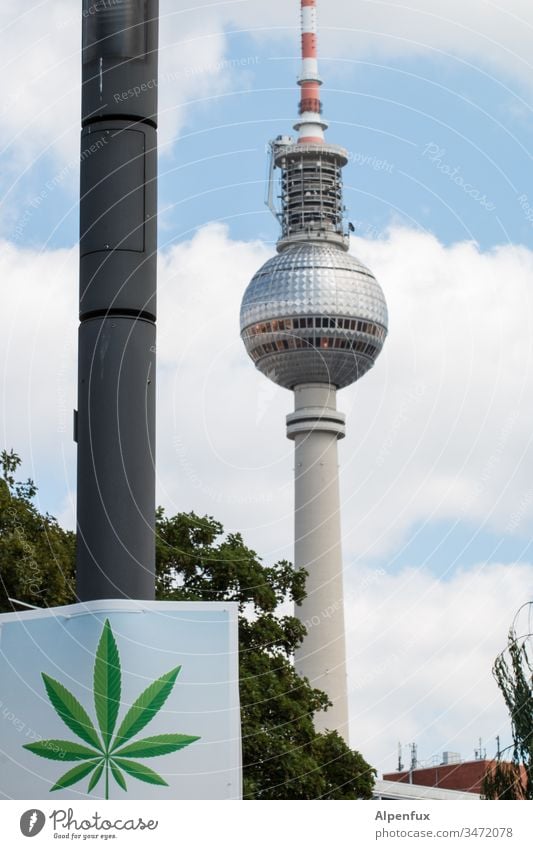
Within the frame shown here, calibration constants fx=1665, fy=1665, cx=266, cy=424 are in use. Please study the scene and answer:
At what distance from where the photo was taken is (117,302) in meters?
23.7

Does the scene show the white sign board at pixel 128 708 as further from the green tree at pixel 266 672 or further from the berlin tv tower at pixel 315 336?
the berlin tv tower at pixel 315 336

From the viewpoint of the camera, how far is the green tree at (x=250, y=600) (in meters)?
44.7

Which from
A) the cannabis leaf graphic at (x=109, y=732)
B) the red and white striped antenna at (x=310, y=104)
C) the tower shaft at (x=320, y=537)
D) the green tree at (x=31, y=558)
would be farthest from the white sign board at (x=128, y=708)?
the red and white striped antenna at (x=310, y=104)

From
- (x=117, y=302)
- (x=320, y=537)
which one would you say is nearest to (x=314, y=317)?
(x=320, y=537)

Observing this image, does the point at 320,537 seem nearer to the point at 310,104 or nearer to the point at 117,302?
the point at 310,104

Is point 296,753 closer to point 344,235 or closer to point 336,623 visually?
point 336,623

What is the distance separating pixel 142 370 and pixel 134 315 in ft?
2.69

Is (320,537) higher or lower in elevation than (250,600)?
higher

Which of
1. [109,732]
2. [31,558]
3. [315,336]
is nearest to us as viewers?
[109,732]

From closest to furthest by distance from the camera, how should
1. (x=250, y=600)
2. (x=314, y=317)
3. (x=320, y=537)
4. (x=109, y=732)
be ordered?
(x=109, y=732) → (x=250, y=600) → (x=320, y=537) → (x=314, y=317)

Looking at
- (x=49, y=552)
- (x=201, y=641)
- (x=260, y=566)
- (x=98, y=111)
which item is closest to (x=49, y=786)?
(x=201, y=641)

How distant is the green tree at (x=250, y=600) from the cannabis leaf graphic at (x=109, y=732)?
22.8m

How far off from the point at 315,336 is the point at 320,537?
19203mm

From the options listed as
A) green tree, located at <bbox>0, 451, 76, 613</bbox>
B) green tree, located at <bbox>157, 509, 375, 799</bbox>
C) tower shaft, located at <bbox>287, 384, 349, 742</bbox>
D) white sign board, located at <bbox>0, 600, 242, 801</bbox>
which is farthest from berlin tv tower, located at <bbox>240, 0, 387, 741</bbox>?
white sign board, located at <bbox>0, 600, 242, 801</bbox>
